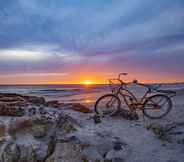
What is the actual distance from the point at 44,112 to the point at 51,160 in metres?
1.07

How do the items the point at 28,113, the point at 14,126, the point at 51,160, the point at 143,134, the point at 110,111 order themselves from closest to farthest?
the point at 51,160, the point at 14,126, the point at 28,113, the point at 143,134, the point at 110,111

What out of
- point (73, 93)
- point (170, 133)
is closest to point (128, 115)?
point (170, 133)

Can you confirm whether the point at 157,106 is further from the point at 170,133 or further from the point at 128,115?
the point at 170,133

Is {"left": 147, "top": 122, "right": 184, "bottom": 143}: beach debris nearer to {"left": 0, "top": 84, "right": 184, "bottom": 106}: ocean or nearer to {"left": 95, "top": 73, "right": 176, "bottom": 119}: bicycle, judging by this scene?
{"left": 95, "top": 73, "right": 176, "bottom": 119}: bicycle

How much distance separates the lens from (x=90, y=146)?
13.8ft

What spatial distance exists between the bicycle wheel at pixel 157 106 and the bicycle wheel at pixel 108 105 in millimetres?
1031

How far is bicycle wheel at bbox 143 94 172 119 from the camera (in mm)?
8523

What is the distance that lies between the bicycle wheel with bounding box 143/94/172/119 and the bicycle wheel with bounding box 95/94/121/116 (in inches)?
40.6

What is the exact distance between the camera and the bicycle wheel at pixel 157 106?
28.0 feet

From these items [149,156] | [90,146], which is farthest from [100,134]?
[149,156]

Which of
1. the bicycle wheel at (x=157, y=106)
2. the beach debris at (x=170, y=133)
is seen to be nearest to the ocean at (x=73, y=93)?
the bicycle wheel at (x=157, y=106)

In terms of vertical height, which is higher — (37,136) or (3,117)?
(3,117)

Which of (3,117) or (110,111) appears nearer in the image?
(3,117)

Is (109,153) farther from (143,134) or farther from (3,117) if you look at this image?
(3,117)
